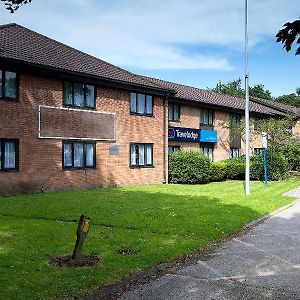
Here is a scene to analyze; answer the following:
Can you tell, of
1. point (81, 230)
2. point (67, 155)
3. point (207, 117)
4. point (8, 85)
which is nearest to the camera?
point (81, 230)

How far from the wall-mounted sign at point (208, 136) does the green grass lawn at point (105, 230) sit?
39.8 feet

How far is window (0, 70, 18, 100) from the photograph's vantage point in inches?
696

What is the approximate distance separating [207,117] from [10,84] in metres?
16.5

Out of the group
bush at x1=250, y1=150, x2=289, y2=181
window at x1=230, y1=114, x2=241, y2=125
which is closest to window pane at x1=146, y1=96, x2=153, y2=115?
bush at x1=250, y1=150, x2=289, y2=181

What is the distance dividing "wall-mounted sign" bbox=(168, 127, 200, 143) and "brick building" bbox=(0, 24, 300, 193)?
0.07m

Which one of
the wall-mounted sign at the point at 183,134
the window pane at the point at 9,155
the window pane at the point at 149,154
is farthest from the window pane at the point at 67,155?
the wall-mounted sign at the point at 183,134

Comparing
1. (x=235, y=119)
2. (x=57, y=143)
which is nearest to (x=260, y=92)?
(x=235, y=119)

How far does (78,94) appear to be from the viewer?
2077 centimetres

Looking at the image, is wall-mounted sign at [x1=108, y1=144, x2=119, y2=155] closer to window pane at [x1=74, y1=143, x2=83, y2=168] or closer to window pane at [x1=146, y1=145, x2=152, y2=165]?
window pane at [x1=74, y1=143, x2=83, y2=168]

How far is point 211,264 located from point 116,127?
51.1ft

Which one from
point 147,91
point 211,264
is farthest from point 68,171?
point 211,264

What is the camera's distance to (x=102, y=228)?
1050 centimetres

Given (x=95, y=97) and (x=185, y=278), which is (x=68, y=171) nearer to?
(x=95, y=97)

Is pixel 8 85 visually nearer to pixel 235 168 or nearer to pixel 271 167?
pixel 235 168
